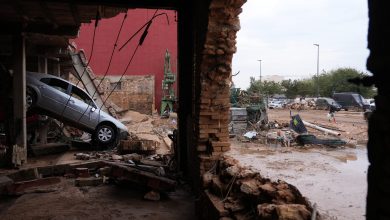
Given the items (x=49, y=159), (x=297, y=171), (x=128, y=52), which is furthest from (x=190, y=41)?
(x=128, y=52)

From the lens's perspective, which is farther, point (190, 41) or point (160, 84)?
point (160, 84)

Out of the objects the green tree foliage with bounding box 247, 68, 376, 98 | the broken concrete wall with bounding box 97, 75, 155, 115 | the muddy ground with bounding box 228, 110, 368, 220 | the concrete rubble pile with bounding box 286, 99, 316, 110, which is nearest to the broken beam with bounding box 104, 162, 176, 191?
the muddy ground with bounding box 228, 110, 368, 220

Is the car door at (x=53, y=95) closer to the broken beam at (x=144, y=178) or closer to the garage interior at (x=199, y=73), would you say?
the garage interior at (x=199, y=73)

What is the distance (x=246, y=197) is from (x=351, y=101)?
31.7m

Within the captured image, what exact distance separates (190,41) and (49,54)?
757cm

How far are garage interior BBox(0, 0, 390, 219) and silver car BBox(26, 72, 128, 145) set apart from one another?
A: 3.69 feet

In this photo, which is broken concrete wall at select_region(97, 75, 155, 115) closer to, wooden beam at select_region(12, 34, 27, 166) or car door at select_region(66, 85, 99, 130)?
car door at select_region(66, 85, 99, 130)

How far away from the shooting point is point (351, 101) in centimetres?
3278

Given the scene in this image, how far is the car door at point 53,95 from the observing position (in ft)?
37.1

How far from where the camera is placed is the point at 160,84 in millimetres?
25125

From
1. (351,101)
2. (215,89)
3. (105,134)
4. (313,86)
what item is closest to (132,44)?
(105,134)

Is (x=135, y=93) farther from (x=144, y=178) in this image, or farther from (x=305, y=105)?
(x=305, y=105)

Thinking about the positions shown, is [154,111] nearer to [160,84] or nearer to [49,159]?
[160,84]

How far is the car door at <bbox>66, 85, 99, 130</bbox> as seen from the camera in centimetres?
1208
